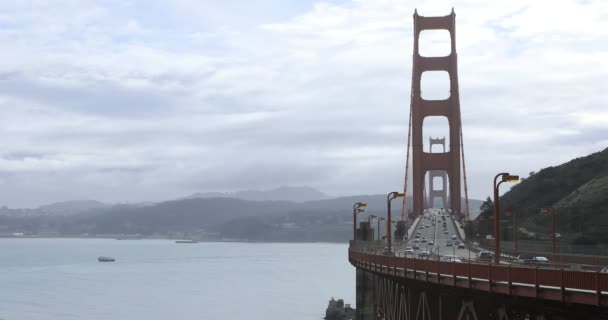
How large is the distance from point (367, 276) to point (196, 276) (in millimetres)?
103848

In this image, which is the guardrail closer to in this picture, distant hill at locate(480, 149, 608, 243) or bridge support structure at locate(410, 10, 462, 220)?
distant hill at locate(480, 149, 608, 243)

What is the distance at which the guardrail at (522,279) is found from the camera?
17906mm

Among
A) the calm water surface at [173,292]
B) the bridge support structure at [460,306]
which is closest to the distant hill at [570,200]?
the bridge support structure at [460,306]

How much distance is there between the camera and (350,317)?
74.3 metres

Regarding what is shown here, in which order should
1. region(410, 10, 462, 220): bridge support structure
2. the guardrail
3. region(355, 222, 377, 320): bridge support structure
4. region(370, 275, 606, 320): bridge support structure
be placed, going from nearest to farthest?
the guardrail < region(370, 275, 606, 320): bridge support structure < region(355, 222, 377, 320): bridge support structure < region(410, 10, 462, 220): bridge support structure

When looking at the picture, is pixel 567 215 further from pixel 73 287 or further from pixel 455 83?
pixel 73 287

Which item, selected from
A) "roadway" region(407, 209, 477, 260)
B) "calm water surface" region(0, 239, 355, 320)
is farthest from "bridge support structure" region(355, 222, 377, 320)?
"calm water surface" region(0, 239, 355, 320)

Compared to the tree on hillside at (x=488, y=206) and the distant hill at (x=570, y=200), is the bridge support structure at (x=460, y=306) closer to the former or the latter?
the distant hill at (x=570, y=200)

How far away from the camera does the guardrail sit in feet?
58.7

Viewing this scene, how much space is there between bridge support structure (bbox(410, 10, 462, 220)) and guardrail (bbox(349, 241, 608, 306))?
204 feet

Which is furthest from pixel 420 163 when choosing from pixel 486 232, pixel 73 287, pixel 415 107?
pixel 73 287

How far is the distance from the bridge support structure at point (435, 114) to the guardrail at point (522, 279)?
62304mm

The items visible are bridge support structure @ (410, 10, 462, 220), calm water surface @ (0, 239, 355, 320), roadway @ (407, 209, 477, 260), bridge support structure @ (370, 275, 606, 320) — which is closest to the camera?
bridge support structure @ (370, 275, 606, 320)

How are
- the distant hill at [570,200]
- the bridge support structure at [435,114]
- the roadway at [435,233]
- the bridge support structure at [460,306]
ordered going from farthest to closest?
the bridge support structure at [435,114], the distant hill at [570,200], the roadway at [435,233], the bridge support structure at [460,306]
